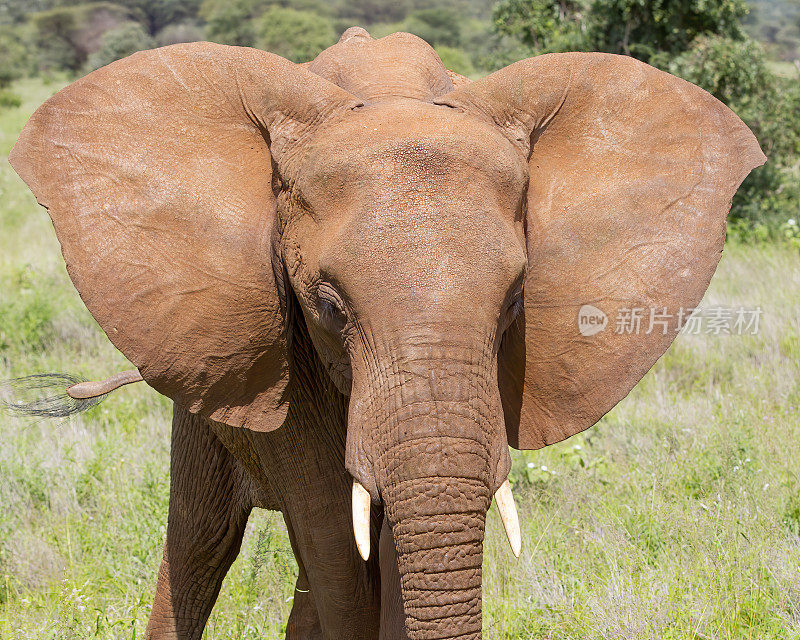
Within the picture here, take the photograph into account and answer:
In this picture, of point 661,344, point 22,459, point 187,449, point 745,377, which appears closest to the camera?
point 661,344

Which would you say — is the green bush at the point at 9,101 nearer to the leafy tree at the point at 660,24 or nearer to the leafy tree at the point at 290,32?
the leafy tree at the point at 290,32

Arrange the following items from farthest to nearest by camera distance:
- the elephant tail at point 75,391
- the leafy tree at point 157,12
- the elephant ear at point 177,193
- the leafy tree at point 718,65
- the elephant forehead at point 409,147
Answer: the leafy tree at point 157,12 < the leafy tree at point 718,65 < the elephant tail at point 75,391 < the elephant ear at point 177,193 < the elephant forehead at point 409,147

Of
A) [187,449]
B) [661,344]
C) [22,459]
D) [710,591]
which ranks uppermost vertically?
[661,344]

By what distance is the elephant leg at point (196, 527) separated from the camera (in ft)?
9.49

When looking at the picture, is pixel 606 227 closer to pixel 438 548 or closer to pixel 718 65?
pixel 438 548

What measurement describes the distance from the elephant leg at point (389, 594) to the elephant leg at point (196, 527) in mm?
594

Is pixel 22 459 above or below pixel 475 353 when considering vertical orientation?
below

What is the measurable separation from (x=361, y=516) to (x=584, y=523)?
224 centimetres

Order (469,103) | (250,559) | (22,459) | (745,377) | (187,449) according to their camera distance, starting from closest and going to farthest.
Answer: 1. (469,103)
2. (187,449)
3. (250,559)
4. (22,459)
5. (745,377)

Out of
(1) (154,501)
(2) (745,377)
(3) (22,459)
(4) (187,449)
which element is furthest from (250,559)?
(2) (745,377)

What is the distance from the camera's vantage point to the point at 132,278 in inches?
80.6

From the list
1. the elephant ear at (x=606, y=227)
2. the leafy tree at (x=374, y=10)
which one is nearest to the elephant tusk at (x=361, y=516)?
the elephant ear at (x=606, y=227)

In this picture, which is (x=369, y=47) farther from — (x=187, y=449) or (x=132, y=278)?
(x=187, y=449)

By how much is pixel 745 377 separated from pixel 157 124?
4026 millimetres
